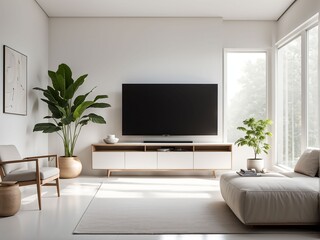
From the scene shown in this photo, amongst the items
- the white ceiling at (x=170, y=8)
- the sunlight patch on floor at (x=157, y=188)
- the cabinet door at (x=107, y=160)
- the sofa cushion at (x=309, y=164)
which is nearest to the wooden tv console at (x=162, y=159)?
the cabinet door at (x=107, y=160)

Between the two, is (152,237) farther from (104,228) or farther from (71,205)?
(71,205)

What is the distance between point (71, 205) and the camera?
4500 mm

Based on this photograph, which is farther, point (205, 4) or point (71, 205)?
point (205, 4)

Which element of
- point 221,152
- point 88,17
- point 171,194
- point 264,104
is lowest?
point 171,194

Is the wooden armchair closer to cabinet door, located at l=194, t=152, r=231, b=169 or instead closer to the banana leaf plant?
the banana leaf plant

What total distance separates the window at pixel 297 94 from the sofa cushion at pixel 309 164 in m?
0.43

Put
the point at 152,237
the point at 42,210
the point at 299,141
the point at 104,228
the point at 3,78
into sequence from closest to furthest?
the point at 152,237 < the point at 104,228 < the point at 42,210 < the point at 3,78 < the point at 299,141

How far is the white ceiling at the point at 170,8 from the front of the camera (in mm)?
6430

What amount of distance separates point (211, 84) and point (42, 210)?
154 inches

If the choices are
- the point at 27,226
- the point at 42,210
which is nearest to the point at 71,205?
the point at 42,210

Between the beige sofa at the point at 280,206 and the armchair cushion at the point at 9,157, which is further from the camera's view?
the armchair cushion at the point at 9,157

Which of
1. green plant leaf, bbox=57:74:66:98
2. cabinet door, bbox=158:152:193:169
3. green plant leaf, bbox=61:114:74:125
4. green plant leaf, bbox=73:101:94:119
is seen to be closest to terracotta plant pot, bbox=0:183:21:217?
green plant leaf, bbox=61:114:74:125

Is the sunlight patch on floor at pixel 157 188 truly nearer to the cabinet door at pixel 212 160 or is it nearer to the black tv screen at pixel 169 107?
the cabinet door at pixel 212 160

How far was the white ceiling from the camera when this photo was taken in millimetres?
6430
